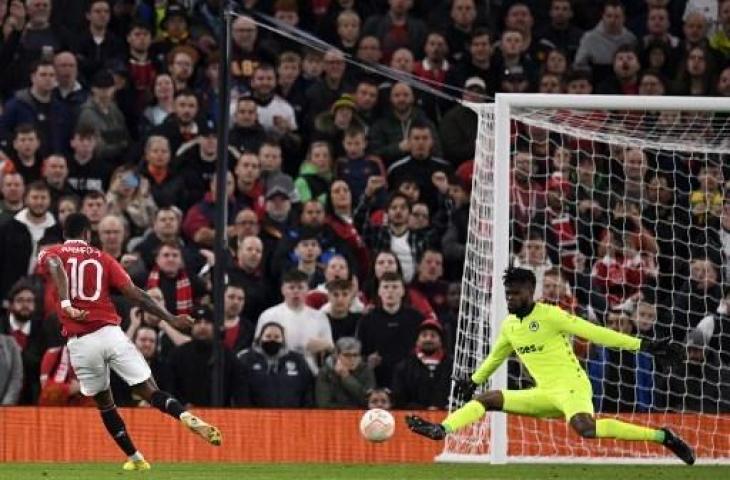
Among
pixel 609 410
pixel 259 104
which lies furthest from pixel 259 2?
pixel 609 410

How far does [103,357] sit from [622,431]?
423cm

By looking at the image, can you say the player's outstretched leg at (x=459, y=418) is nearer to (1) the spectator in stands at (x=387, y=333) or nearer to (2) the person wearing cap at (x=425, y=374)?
(2) the person wearing cap at (x=425, y=374)

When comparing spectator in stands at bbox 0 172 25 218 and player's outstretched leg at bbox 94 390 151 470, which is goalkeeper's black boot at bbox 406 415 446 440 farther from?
spectator in stands at bbox 0 172 25 218

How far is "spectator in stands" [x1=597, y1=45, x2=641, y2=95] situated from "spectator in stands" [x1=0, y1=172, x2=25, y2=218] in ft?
22.8

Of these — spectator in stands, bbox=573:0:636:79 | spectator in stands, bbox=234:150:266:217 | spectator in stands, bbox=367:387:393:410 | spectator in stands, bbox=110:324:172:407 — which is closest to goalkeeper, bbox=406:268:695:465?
spectator in stands, bbox=367:387:393:410

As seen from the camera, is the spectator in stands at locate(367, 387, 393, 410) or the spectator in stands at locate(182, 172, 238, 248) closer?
the spectator in stands at locate(367, 387, 393, 410)

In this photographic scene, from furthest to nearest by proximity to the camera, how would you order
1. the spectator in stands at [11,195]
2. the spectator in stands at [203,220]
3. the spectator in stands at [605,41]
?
the spectator in stands at [605,41], the spectator in stands at [203,220], the spectator in stands at [11,195]

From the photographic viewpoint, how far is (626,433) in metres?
16.2

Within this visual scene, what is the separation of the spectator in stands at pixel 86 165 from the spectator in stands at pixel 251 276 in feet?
5.62

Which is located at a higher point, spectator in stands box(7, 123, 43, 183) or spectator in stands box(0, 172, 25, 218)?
spectator in stands box(7, 123, 43, 183)

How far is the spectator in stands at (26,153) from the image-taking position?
1981cm

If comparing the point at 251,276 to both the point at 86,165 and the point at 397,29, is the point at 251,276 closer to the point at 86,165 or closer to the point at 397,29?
the point at 86,165

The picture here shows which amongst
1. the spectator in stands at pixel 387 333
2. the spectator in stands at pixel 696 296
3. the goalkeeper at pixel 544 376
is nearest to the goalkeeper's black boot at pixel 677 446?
the goalkeeper at pixel 544 376

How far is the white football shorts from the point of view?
16125 millimetres
